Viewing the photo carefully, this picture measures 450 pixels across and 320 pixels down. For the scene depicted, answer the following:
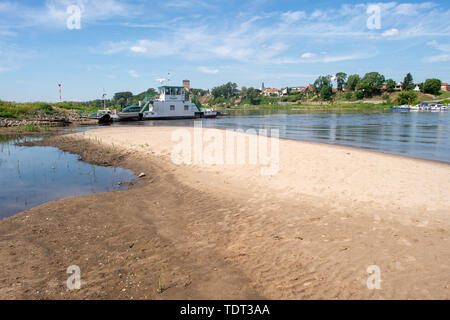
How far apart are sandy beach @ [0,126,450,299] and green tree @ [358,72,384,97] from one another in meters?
133

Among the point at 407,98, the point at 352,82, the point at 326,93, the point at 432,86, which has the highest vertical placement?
the point at 352,82

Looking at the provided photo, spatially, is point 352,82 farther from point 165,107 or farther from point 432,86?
point 165,107

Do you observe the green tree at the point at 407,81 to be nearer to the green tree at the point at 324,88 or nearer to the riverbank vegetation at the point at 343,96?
the riverbank vegetation at the point at 343,96

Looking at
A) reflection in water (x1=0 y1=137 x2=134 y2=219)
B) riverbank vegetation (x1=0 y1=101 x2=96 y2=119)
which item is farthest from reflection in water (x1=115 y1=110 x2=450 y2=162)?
riverbank vegetation (x1=0 y1=101 x2=96 y2=119)

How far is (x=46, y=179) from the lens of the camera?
32.8ft

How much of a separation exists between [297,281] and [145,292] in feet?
6.49

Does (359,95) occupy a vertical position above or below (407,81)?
below

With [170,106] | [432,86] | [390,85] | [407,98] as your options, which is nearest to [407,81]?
[432,86]

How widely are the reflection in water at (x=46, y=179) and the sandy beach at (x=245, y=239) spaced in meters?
1.19

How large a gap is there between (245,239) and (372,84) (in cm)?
14321

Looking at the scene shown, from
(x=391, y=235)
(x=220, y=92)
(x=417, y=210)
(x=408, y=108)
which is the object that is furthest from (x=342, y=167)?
(x=220, y=92)

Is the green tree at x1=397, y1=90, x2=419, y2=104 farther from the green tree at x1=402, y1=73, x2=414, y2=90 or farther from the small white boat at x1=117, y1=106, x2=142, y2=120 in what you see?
the small white boat at x1=117, y1=106, x2=142, y2=120

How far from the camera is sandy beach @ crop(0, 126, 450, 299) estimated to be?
3514 mm

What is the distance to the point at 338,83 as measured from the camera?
5989 inches
